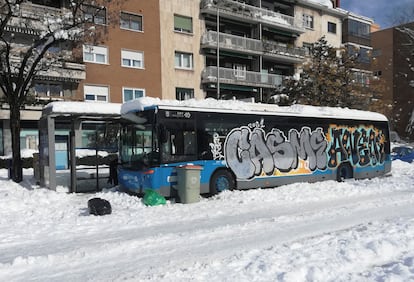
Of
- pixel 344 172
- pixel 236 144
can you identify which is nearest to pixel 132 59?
pixel 236 144

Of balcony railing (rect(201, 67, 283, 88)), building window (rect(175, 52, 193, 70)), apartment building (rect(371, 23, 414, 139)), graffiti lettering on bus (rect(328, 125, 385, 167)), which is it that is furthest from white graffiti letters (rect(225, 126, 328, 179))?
apartment building (rect(371, 23, 414, 139))

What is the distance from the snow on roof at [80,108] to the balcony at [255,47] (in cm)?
2056

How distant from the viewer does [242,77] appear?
33.6 meters

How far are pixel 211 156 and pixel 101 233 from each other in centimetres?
483

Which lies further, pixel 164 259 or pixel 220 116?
pixel 220 116

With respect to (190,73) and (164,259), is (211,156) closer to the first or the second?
(164,259)

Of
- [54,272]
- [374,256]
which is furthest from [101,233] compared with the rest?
[374,256]

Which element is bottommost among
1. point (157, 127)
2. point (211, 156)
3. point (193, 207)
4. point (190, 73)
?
point (193, 207)

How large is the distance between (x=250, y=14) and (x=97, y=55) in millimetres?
15150

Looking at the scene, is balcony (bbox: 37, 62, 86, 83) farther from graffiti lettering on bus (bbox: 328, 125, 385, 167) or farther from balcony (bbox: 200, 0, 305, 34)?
graffiti lettering on bus (bbox: 328, 125, 385, 167)

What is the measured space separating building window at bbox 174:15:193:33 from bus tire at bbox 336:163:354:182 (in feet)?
67.8

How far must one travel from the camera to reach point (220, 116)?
11492 mm

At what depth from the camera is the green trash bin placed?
400 inches

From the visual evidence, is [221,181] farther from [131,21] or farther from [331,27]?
[331,27]
